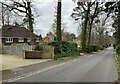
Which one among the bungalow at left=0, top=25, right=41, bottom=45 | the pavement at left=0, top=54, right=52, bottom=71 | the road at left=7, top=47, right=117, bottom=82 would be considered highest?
the bungalow at left=0, top=25, right=41, bottom=45

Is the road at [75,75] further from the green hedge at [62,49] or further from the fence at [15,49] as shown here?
the fence at [15,49]

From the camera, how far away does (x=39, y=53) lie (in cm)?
3531

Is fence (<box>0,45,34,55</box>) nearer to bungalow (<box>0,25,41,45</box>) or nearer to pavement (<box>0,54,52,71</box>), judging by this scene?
pavement (<box>0,54,52,71</box>)

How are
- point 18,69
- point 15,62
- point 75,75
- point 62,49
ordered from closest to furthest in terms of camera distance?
point 75,75 → point 18,69 → point 15,62 → point 62,49

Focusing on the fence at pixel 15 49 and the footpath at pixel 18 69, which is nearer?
the footpath at pixel 18 69

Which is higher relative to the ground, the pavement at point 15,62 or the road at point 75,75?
the road at point 75,75

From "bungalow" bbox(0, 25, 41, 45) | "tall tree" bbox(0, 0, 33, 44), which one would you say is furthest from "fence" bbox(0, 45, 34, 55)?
"bungalow" bbox(0, 25, 41, 45)

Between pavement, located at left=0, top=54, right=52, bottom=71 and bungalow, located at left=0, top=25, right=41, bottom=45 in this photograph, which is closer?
pavement, located at left=0, top=54, right=52, bottom=71

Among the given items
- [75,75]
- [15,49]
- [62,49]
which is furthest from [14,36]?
[75,75]

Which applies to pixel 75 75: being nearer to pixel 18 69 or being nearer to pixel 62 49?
pixel 18 69

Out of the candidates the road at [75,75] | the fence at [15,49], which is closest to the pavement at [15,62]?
the road at [75,75]

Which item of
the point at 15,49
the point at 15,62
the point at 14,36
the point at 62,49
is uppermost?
the point at 14,36

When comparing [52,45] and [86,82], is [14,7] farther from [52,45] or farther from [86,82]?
[86,82]

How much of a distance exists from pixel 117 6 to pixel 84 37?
21181 millimetres
